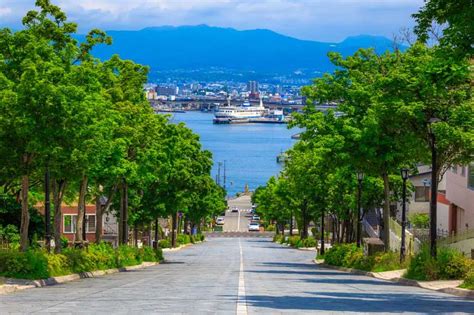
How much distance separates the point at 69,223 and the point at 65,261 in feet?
186

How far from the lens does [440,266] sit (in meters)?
31.6

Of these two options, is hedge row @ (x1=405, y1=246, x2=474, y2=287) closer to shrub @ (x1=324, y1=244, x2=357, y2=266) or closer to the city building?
shrub @ (x1=324, y1=244, x2=357, y2=266)

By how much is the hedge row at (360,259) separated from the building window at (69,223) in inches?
1660

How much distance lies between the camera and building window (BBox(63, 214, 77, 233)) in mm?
91438

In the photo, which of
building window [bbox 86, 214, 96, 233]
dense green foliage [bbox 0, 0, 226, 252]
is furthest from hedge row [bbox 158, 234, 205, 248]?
dense green foliage [bbox 0, 0, 226, 252]

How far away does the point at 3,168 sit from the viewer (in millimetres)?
34656

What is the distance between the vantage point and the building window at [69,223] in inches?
3600

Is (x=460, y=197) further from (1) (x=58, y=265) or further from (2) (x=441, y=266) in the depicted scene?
(1) (x=58, y=265)

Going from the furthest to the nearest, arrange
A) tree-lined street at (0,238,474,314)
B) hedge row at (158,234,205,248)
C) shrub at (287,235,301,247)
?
shrub at (287,235,301,247) < hedge row at (158,234,205,248) < tree-lined street at (0,238,474,314)

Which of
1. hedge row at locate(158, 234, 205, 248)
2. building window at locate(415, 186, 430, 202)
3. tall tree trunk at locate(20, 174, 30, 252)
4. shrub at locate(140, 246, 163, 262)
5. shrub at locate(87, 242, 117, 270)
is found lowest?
hedge row at locate(158, 234, 205, 248)

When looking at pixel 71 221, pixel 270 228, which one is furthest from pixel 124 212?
pixel 270 228

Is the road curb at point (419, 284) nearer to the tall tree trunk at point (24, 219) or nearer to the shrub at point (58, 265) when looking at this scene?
the shrub at point (58, 265)

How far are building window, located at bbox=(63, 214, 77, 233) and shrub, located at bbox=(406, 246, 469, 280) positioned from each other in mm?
62046

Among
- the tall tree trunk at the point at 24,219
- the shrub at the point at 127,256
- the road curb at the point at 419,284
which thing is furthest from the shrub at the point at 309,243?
the tall tree trunk at the point at 24,219
